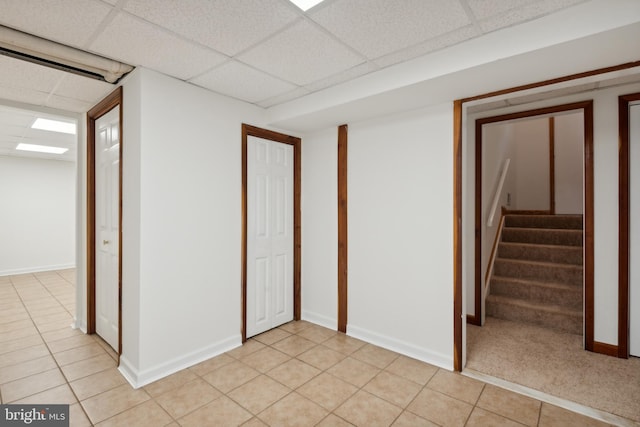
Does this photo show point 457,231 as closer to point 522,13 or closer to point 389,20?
point 522,13

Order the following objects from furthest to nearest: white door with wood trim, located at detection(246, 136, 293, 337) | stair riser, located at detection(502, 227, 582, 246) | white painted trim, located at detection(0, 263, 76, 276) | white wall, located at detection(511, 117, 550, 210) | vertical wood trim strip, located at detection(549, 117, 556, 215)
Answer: white painted trim, located at detection(0, 263, 76, 276) → white wall, located at detection(511, 117, 550, 210) → vertical wood trim strip, located at detection(549, 117, 556, 215) → stair riser, located at detection(502, 227, 582, 246) → white door with wood trim, located at detection(246, 136, 293, 337)

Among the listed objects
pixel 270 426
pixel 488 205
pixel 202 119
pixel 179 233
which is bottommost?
pixel 270 426

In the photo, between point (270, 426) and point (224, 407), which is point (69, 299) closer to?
point (224, 407)

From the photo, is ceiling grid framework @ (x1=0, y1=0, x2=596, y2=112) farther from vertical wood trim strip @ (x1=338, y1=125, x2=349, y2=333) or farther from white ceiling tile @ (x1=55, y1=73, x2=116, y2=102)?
vertical wood trim strip @ (x1=338, y1=125, x2=349, y2=333)

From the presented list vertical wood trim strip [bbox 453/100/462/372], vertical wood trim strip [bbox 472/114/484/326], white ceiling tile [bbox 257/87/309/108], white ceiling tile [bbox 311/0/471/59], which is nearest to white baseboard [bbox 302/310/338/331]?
vertical wood trim strip [bbox 453/100/462/372]

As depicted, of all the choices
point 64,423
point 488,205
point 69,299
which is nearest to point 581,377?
point 488,205

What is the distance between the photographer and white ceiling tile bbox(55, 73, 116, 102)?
2625mm

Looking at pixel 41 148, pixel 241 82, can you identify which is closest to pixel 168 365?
pixel 241 82

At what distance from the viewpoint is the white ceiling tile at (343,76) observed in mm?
2471

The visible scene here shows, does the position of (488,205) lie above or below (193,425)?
above

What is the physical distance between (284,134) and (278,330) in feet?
7.53

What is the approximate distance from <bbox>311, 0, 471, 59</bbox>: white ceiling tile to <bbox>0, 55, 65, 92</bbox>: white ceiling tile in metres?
2.21

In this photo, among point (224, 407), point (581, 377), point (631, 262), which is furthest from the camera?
point (631, 262)

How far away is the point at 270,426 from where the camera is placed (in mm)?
2016
